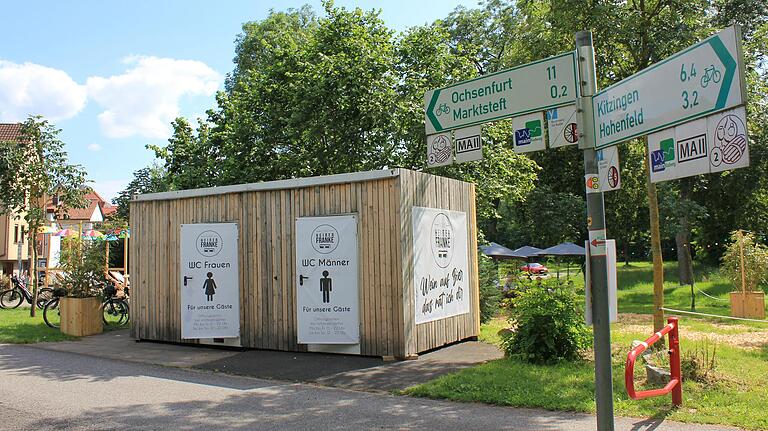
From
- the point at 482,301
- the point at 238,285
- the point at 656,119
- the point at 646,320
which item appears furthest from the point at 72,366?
the point at 646,320

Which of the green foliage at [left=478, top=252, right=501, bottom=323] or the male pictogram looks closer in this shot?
the male pictogram

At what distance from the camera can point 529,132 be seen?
17.2 feet

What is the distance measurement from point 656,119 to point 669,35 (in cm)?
717

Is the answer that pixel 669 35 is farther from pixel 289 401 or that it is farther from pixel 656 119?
pixel 289 401

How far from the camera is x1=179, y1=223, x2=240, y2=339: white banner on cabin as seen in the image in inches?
457

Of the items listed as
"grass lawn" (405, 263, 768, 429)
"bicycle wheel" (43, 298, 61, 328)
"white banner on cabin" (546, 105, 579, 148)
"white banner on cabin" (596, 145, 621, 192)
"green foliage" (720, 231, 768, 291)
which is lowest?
"grass lawn" (405, 263, 768, 429)

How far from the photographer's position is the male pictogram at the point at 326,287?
10641 millimetres

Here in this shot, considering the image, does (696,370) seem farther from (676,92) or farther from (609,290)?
(676,92)

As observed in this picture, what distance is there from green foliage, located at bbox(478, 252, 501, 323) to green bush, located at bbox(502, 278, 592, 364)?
4.55m

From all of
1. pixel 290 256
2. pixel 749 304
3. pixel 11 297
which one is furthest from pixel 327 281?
pixel 11 297

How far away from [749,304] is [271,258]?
12.8 metres

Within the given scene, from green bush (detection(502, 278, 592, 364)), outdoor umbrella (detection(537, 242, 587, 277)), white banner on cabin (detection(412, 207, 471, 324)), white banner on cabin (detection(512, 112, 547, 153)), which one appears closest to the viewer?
white banner on cabin (detection(512, 112, 547, 153))

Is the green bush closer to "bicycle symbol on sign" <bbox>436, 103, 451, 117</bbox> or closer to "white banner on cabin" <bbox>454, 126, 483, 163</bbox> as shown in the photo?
"white banner on cabin" <bbox>454, 126, 483, 163</bbox>

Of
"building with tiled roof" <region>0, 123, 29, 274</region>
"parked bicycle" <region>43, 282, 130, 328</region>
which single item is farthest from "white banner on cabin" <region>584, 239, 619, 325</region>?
"building with tiled roof" <region>0, 123, 29, 274</region>
